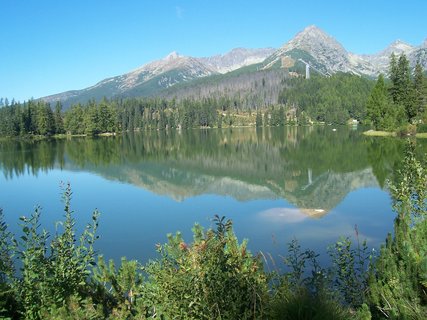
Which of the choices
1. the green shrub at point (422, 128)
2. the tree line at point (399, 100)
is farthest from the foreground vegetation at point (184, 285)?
the tree line at point (399, 100)

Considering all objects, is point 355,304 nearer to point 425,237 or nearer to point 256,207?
point 425,237

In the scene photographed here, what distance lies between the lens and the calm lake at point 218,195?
2641 centimetres

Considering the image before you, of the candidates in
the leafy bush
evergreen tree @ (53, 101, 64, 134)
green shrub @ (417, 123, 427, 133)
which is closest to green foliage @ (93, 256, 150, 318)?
the leafy bush

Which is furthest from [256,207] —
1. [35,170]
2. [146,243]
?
[35,170]

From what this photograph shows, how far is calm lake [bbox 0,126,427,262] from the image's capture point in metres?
26.4

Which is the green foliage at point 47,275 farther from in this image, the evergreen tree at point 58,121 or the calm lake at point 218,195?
the evergreen tree at point 58,121

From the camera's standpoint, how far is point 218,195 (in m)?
42.5

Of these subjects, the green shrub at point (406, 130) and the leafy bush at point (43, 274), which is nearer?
the leafy bush at point (43, 274)

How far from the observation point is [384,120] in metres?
99.6

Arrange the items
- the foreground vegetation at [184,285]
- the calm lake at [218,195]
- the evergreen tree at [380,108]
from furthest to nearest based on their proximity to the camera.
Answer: the evergreen tree at [380,108] < the calm lake at [218,195] < the foreground vegetation at [184,285]

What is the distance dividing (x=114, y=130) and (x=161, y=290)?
186505 millimetres

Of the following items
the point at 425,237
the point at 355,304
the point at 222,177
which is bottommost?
the point at 222,177

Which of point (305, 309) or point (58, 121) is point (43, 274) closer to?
point (305, 309)

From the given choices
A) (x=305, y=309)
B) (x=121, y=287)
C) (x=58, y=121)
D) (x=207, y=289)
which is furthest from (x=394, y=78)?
(x=58, y=121)
